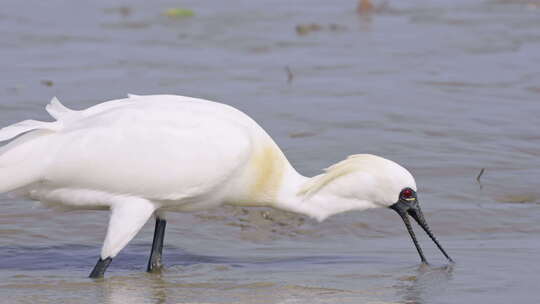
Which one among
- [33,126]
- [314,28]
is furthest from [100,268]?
[314,28]

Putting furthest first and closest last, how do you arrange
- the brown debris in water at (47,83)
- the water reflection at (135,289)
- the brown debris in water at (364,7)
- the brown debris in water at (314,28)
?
the brown debris in water at (364,7)
the brown debris in water at (314,28)
the brown debris in water at (47,83)
the water reflection at (135,289)

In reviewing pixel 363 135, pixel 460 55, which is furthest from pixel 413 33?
pixel 363 135

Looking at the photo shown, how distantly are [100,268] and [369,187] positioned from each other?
1784mm

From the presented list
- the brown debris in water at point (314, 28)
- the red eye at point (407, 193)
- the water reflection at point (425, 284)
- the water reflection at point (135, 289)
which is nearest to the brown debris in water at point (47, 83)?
the brown debris in water at point (314, 28)

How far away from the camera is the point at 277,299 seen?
22.8 ft

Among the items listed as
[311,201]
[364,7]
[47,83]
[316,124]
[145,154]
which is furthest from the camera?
[364,7]

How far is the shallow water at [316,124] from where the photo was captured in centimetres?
741

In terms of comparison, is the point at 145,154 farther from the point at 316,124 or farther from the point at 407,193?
the point at 316,124

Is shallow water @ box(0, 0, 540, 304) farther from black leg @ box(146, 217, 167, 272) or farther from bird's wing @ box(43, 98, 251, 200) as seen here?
bird's wing @ box(43, 98, 251, 200)

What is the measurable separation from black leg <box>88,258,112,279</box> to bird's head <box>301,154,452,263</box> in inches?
55.3

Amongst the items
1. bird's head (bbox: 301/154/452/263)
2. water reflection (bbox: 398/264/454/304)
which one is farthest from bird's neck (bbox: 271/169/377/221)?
water reflection (bbox: 398/264/454/304)

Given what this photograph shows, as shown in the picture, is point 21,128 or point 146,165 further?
point 146,165

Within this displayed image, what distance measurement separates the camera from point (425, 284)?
24.1 ft

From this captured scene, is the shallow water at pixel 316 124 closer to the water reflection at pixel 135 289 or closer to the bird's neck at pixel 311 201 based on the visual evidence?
the water reflection at pixel 135 289
